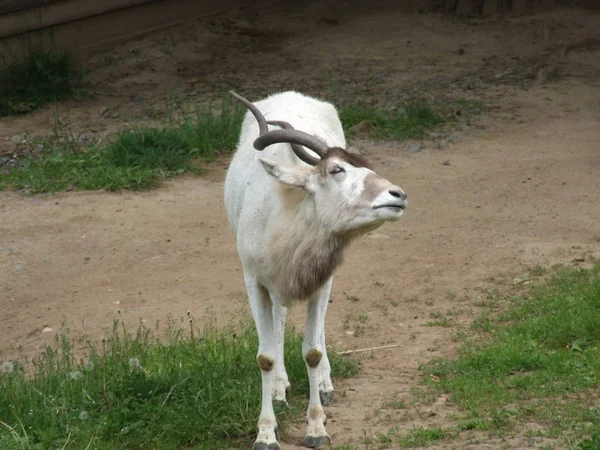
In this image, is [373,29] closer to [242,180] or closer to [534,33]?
[534,33]

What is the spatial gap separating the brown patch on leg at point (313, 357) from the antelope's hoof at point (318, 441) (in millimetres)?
451

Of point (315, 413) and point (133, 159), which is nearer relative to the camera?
point (315, 413)

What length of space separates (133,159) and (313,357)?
487 cm

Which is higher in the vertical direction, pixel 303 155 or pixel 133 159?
pixel 303 155

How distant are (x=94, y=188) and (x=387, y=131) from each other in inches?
119

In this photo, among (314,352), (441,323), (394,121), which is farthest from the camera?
(394,121)

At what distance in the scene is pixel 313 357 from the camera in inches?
244

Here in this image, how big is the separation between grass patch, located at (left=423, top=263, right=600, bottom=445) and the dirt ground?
192 millimetres

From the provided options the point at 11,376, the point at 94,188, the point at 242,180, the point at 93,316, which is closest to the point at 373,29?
the point at 94,188

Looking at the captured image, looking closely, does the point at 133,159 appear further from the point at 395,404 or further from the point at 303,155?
the point at 395,404

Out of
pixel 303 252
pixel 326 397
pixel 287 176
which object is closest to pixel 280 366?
pixel 326 397

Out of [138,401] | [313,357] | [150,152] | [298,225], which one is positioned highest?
[298,225]

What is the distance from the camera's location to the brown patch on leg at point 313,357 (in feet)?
20.4

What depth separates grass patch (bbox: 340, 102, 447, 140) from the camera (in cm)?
1127
